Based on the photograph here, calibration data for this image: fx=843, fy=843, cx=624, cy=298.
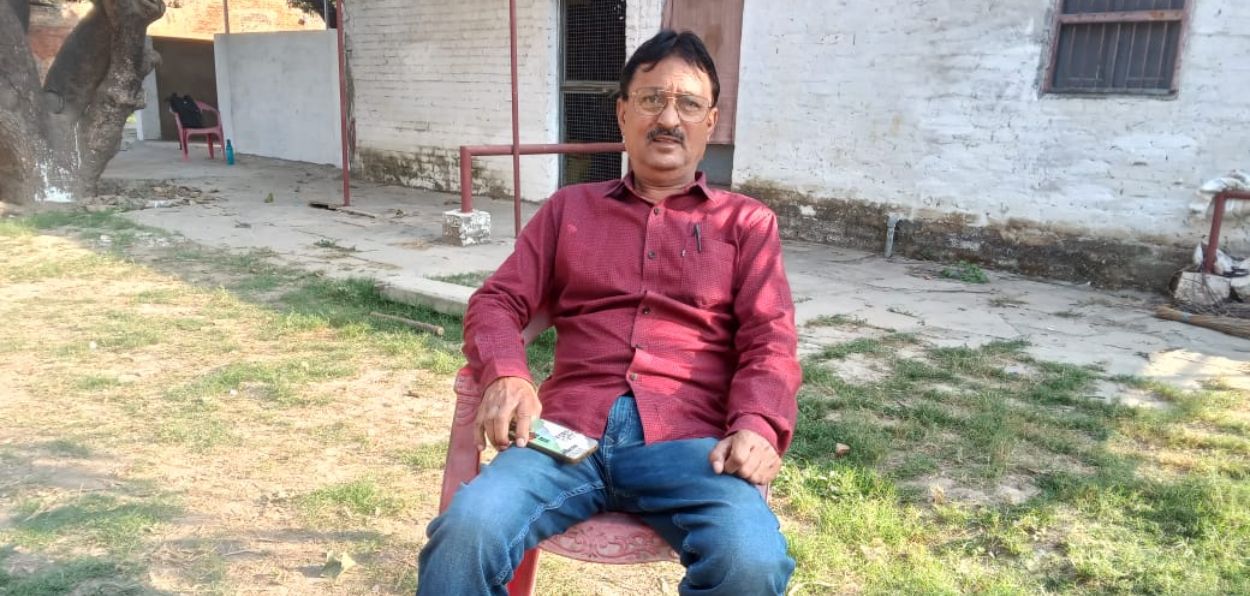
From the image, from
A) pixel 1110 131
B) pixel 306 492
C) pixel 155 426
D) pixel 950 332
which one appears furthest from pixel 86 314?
pixel 1110 131

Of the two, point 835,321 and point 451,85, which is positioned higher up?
point 451,85

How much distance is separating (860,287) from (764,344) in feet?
13.4

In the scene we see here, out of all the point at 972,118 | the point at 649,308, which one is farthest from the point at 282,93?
the point at 649,308

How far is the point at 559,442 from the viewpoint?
5.26 ft

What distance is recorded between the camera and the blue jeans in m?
1.39

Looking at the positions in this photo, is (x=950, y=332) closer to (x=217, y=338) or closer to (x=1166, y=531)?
(x=1166, y=531)

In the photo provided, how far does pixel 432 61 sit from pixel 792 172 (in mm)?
5053

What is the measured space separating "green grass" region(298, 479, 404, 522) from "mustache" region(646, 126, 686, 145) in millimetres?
1408

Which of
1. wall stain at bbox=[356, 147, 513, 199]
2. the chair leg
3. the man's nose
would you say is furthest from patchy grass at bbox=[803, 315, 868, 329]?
wall stain at bbox=[356, 147, 513, 199]

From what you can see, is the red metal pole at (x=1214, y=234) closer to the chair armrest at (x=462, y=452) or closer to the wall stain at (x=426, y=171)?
the chair armrest at (x=462, y=452)

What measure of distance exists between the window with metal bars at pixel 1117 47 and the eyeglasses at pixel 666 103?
484 cm

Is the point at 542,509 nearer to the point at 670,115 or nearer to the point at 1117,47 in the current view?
the point at 670,115

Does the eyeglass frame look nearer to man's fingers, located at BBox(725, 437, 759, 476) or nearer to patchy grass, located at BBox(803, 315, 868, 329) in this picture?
man's fingers, located at BBox(725, 437, 759, 476)

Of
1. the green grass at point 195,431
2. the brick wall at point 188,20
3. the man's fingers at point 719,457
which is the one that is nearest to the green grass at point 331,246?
the green grass at point 195,431
